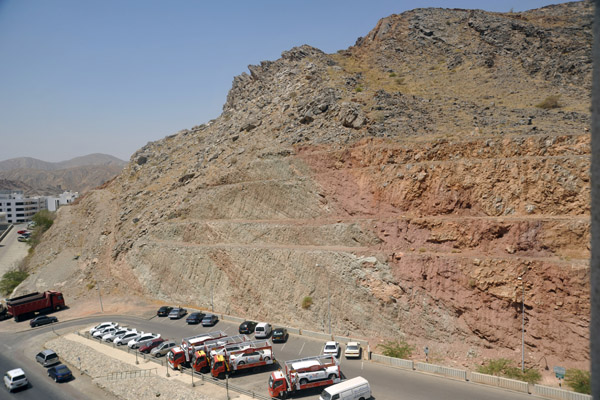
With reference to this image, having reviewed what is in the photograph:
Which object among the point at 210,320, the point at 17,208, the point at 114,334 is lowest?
the point at 114,334

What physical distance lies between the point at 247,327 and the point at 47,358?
622 inches

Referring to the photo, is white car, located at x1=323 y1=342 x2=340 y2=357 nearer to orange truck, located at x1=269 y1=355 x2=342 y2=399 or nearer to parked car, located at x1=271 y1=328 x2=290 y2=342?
orange truck, located at x1=269 y1=355 x2=342 y2=399

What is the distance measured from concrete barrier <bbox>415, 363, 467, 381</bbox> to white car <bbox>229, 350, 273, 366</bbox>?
9806 mm

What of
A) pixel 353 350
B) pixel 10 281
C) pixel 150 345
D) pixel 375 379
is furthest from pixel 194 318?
pixel 10 281

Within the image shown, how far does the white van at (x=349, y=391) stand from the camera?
21156mm

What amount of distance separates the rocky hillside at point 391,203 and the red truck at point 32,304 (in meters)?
4.61

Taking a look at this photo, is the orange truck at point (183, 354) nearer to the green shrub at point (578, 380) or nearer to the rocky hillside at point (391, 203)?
the rocky hillside at point (391, 203)

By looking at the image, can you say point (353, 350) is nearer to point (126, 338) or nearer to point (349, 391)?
point (349, 391)

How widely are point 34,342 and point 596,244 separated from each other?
1775 inches

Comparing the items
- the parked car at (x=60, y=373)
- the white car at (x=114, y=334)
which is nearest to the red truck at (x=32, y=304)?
the white car at (x=114, y=334)

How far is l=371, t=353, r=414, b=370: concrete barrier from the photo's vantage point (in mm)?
26438

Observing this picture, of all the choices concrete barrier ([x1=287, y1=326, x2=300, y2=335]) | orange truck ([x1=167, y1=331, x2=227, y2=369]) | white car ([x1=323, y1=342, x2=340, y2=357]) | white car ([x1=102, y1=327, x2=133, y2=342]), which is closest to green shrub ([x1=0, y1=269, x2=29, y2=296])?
white car ([x1=102, y1=327, x2=133, y2=342])

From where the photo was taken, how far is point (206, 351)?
28.3 metres

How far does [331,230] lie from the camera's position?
38.4 m
